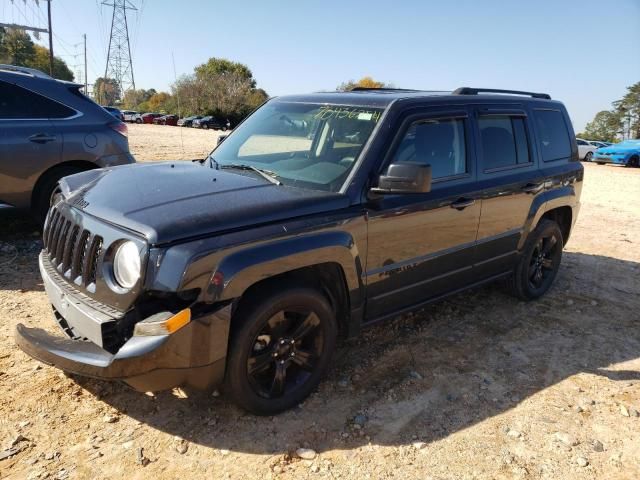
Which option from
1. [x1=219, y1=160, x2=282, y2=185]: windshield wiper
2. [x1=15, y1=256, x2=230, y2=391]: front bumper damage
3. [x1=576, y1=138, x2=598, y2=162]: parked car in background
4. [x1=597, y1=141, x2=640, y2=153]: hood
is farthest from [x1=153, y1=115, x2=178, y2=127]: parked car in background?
[x1=15, y1=256, x2=230, y2=391]: front bumper damage

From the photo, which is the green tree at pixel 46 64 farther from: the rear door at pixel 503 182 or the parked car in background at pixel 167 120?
the rear door at pixel 503 182

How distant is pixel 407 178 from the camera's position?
122 inches

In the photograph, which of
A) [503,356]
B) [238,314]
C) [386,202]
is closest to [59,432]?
[238,314]

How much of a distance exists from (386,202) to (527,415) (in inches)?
63.8

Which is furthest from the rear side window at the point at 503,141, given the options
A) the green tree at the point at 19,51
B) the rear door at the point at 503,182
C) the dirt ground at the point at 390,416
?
the green tree at the point at 19,51

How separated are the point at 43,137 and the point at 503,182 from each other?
4740 mm

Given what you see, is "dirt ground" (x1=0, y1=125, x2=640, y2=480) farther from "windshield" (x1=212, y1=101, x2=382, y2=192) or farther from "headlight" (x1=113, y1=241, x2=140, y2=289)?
"windshield" (x1=212, y1=101, x2=382, y2=192)

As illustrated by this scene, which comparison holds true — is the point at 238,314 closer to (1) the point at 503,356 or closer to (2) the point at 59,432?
(2) the point at 59,432

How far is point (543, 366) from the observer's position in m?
3.96

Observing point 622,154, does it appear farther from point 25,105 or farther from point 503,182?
→ point 25,105

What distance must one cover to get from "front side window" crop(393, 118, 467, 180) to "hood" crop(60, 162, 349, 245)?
75 centimetres

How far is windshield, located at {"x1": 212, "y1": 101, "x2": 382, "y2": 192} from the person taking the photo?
3430mm

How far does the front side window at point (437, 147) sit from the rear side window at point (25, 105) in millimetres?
4212

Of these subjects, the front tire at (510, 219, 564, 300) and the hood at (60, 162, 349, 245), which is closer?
the hood at (60, 162, 349, 245)
